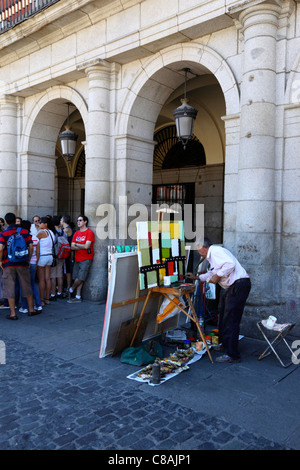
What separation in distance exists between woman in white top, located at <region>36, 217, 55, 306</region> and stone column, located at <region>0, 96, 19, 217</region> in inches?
134

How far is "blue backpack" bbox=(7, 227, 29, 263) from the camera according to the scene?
6535 mm

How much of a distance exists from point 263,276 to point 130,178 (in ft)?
11.9

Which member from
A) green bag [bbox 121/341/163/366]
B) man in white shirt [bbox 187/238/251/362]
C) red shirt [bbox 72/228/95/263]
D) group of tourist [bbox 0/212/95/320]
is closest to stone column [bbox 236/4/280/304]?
man in white shirt [bbox 187/238/251/362]

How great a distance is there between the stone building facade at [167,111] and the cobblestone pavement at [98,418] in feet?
8.42

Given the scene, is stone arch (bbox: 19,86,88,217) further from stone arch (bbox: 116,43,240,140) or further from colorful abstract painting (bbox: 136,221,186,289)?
colorful abstract painting (bbox: 136,221,186,289)

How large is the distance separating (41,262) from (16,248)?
1.04 meters

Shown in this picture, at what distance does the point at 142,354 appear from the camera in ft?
15.6

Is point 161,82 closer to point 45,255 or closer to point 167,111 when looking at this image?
point 167,111

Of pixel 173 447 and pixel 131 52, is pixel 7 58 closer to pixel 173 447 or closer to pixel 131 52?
pixel 131 52

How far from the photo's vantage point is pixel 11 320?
6.67m

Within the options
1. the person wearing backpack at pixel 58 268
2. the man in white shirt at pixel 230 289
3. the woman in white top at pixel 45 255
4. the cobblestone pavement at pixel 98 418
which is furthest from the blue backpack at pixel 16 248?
the man in white shirt at pixel 230 289

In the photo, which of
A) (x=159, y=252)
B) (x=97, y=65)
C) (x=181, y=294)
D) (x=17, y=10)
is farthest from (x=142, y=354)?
(x=17, y=10)

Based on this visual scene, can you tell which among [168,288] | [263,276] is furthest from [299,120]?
[168,288]

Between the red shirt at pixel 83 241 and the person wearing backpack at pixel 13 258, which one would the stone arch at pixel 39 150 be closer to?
the red shirt at pixel 83 241
